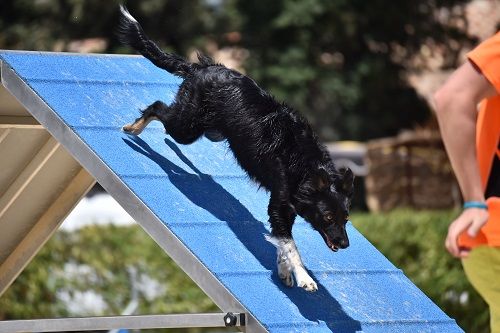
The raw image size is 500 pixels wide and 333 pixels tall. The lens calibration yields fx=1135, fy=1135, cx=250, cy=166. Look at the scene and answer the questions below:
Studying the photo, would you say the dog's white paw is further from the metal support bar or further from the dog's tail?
the dog's tail

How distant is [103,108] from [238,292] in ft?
4.88

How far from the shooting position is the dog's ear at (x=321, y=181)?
16.9 feet

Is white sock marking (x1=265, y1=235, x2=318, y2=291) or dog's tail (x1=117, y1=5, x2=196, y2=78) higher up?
white sock marking (x1=265, y1=235, x2=318, y2=291)

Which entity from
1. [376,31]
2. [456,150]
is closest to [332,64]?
[376,31]

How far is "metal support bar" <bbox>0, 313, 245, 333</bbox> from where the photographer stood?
525cm

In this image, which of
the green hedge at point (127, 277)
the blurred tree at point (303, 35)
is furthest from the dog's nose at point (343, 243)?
the blurred tree at point (303, 35)

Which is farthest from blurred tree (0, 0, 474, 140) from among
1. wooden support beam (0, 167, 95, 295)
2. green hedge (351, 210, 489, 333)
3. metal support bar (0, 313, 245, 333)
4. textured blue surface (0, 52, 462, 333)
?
metal support bar (0, 313, 245, 333)

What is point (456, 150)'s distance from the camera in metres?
3.02

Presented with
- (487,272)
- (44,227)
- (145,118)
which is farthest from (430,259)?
(487,272)

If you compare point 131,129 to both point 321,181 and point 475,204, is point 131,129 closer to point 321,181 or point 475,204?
point 321,181

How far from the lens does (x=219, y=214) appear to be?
5.50m

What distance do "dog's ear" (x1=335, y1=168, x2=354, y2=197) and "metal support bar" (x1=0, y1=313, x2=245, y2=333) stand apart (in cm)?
81

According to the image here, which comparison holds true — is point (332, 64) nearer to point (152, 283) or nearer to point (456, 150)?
point (152, 283)

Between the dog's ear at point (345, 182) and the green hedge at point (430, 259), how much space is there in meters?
5.71
